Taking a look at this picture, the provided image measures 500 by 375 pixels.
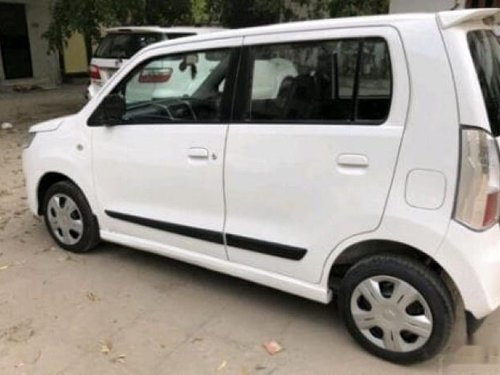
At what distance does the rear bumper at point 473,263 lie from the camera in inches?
104

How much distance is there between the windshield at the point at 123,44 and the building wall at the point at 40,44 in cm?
836

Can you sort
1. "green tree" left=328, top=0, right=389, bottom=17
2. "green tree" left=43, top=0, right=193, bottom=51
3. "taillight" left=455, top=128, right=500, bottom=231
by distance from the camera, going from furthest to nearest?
"green tree" left=43, top=0, right=193, bottom=51, "green tree" left=328, top=0, right=389, bottom=17, "taillight" left=455, top=128, right=500, bottom=231

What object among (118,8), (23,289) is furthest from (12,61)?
(23,289)

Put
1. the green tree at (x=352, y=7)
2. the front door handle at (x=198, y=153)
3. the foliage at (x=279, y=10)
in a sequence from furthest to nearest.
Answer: the foliage at (x=279, y=10) < the green tree at (x=352, y=7) < the front door handle at (x=198, y=153)

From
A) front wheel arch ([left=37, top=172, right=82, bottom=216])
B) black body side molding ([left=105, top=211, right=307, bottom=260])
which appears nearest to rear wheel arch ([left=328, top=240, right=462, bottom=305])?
black body side molding ([left=105, top=211, right=307, bottom=260])

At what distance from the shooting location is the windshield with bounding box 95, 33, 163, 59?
9414 millimetres

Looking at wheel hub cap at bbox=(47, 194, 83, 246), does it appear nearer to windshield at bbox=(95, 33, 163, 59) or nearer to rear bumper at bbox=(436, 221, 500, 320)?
rear bumper at bbox=(436, 221, 500, 320)

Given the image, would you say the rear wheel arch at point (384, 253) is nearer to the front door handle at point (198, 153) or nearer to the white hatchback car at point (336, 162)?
the white hatchback car at point (336, 162)

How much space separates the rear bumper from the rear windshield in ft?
1.71

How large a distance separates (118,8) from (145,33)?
55.7 inches

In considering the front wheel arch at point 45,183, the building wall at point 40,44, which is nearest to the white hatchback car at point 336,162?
the front wheel arch at point 45,183

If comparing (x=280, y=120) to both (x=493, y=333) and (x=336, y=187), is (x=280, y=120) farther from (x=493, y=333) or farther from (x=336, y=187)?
(x=493, y=333)

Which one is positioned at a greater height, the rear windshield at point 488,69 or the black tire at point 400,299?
the rear windshield at point 488,69

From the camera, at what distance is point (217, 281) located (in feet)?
13.2
